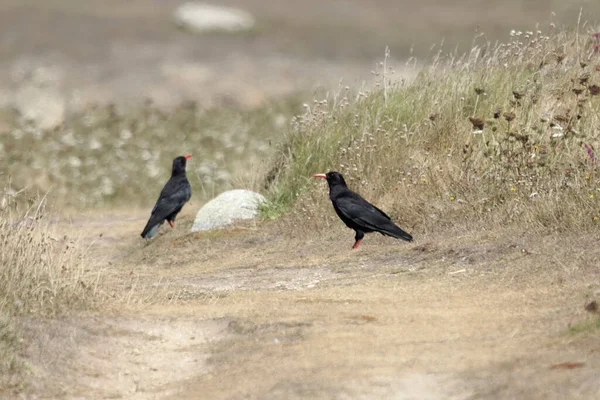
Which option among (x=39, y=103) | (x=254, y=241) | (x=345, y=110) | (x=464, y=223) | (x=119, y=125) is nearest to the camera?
(x=464, y=223)

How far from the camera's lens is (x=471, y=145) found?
12.3m

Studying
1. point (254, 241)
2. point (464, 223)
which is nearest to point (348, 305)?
point (464, 223)

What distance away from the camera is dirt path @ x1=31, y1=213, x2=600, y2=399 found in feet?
19.8

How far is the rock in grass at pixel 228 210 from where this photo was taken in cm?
1364

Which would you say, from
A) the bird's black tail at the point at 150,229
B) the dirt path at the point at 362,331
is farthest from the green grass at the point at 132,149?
the dirt path at the point at 362,331

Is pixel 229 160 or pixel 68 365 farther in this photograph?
pixel 229 160

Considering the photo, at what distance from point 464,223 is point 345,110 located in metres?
3.99

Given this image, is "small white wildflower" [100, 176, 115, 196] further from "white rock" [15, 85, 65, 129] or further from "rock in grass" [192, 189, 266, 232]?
"rock in grass" [192, 189, 266, 232]

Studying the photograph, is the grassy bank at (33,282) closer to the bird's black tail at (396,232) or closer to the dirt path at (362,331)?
the dirt path at (362,331)

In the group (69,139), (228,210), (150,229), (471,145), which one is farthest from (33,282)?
(69,139)

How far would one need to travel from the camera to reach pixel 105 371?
278 inches

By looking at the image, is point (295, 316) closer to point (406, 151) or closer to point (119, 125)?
point (406, 151)

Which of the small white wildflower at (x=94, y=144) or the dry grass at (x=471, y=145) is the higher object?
the dry grass at (x=471, y=145)

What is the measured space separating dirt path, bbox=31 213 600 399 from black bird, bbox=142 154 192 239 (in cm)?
333
